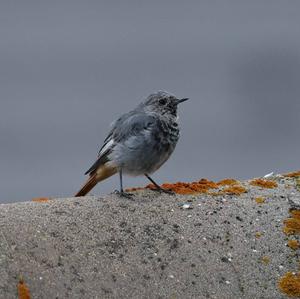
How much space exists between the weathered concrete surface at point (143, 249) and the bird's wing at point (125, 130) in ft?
5.50

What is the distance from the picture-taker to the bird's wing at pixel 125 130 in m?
5.18

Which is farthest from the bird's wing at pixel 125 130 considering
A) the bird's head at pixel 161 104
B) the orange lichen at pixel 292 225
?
the orange lichen at pixel 292 225

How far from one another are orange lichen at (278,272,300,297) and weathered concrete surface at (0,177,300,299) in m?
0.03

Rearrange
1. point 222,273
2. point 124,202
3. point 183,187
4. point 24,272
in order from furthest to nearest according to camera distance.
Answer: point 183,187, point 124,202, point 222,273, point 24,272

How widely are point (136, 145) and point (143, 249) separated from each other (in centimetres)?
217

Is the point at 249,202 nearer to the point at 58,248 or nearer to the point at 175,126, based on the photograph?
the point at 58,248

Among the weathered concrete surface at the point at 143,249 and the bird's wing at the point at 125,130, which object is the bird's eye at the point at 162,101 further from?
the weathered concrete surface at the point at 143,249

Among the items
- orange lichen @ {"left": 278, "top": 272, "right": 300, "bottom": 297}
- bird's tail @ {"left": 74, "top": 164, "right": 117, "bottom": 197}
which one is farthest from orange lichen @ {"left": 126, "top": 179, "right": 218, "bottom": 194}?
bird's tail @ {"left": 74, "top": 164, "right": 117, "bottom": 197}

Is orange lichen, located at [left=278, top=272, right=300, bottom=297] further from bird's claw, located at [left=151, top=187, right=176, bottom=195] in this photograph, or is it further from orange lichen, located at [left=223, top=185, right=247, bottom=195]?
bird's claw, located at [left=151, top=187, right=176, bottom=195]

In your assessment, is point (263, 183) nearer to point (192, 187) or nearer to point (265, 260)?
point (192, 187)

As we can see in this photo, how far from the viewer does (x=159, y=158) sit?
520cm

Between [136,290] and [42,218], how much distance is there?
0.52 metres

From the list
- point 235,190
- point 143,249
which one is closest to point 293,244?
point 235,190

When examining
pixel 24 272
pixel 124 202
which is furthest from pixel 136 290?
pixel 124 202
